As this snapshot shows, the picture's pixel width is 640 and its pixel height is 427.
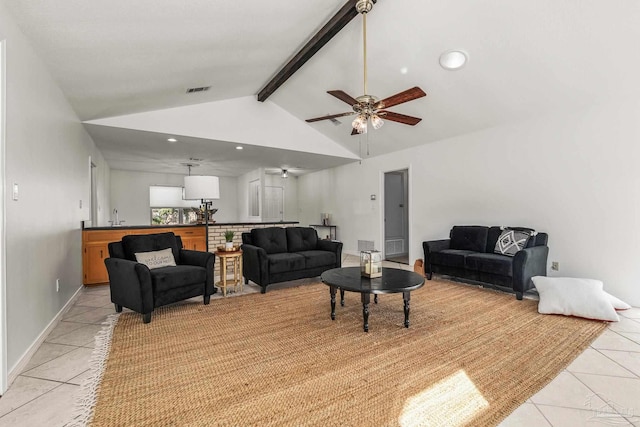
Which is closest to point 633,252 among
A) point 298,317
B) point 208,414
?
point 298,317

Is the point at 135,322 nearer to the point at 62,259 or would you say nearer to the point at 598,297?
the point at 62,259

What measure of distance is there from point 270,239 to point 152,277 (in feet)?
5.96

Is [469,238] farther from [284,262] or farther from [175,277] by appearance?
[175,277]

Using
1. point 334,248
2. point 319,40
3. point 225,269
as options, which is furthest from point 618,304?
point 225,269

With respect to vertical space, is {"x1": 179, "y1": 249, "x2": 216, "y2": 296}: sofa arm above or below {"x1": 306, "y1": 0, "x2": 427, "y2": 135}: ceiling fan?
below

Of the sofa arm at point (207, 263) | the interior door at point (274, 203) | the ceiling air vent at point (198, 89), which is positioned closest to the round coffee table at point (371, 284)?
the sofa arm at point (207, 263)

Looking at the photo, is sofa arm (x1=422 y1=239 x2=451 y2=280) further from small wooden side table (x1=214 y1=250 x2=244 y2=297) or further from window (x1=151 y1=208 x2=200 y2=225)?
window (x1=151 y1=208 x2=200 y2=225)

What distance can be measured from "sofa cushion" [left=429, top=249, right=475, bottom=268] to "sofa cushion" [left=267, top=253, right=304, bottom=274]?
2.05 m

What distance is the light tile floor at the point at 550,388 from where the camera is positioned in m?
1.58

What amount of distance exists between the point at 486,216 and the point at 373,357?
3516mm

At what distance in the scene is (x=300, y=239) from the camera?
189 inches

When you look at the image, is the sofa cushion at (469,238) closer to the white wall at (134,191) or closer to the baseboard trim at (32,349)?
the baseboard trim at (32,349)

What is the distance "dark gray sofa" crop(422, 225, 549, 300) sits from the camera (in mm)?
3633

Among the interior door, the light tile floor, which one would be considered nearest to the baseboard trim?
the light tile floor
